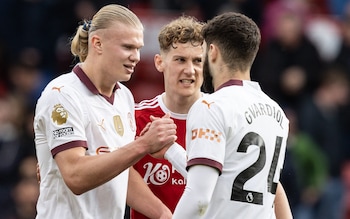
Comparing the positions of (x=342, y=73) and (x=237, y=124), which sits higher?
(x=342, y=73)

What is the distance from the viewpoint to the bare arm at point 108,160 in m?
7.52

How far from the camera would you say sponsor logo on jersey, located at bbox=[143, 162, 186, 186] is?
8.64m

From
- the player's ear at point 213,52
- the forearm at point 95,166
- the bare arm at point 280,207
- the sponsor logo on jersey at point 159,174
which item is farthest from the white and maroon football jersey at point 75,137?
the bare arm at point 280,207

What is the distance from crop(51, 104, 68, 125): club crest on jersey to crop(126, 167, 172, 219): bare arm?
99 cm

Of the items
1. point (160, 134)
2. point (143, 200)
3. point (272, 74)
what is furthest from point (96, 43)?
point (272, 74)

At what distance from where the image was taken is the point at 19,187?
1335 centimetres

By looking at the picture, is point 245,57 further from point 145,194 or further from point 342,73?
point 342,73

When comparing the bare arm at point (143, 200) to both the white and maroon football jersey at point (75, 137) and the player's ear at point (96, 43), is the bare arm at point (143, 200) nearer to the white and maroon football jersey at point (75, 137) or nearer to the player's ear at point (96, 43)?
the white and maroon football jersey at point (75, 137)

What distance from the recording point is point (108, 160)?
752 cm

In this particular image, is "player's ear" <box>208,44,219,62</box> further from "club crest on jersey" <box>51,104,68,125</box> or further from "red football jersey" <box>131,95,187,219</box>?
"red football jersey" <box>131,95,187,219</box>

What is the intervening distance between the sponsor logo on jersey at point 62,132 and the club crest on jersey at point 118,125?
1.61ft

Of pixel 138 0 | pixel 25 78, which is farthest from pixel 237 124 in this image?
pixel 138 0

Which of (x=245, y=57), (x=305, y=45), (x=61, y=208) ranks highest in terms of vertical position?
(x=305, y=45)

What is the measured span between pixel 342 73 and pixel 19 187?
5.10m
